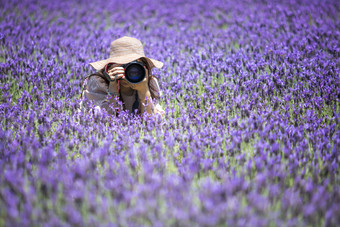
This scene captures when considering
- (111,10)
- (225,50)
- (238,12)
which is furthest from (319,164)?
(111,10)

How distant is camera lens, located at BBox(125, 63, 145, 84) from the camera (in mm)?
2729

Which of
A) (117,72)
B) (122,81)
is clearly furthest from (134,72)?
(122,81)

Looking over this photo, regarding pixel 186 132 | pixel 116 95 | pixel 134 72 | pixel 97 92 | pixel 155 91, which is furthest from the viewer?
pixel 155 91

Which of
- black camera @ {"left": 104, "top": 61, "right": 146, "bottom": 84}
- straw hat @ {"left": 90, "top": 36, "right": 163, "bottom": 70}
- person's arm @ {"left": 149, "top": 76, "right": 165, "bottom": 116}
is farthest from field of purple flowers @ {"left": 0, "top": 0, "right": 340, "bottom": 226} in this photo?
straw hat @ {"left": 90, "top": 36, "right": 163, "bottom": 70}

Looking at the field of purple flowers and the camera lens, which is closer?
the field of purple flowers

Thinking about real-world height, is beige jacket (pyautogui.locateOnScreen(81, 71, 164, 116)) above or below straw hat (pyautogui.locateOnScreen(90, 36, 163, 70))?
below

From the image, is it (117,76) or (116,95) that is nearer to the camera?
(117,76)

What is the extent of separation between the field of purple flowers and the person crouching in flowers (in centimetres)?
20

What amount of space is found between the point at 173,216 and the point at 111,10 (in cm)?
794

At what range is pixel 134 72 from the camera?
2762mm

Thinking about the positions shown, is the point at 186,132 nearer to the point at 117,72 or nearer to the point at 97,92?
the point at 117,72

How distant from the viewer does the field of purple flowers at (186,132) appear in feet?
5.02

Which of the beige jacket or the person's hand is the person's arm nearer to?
the beige jacket

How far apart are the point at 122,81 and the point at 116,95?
16 cm
